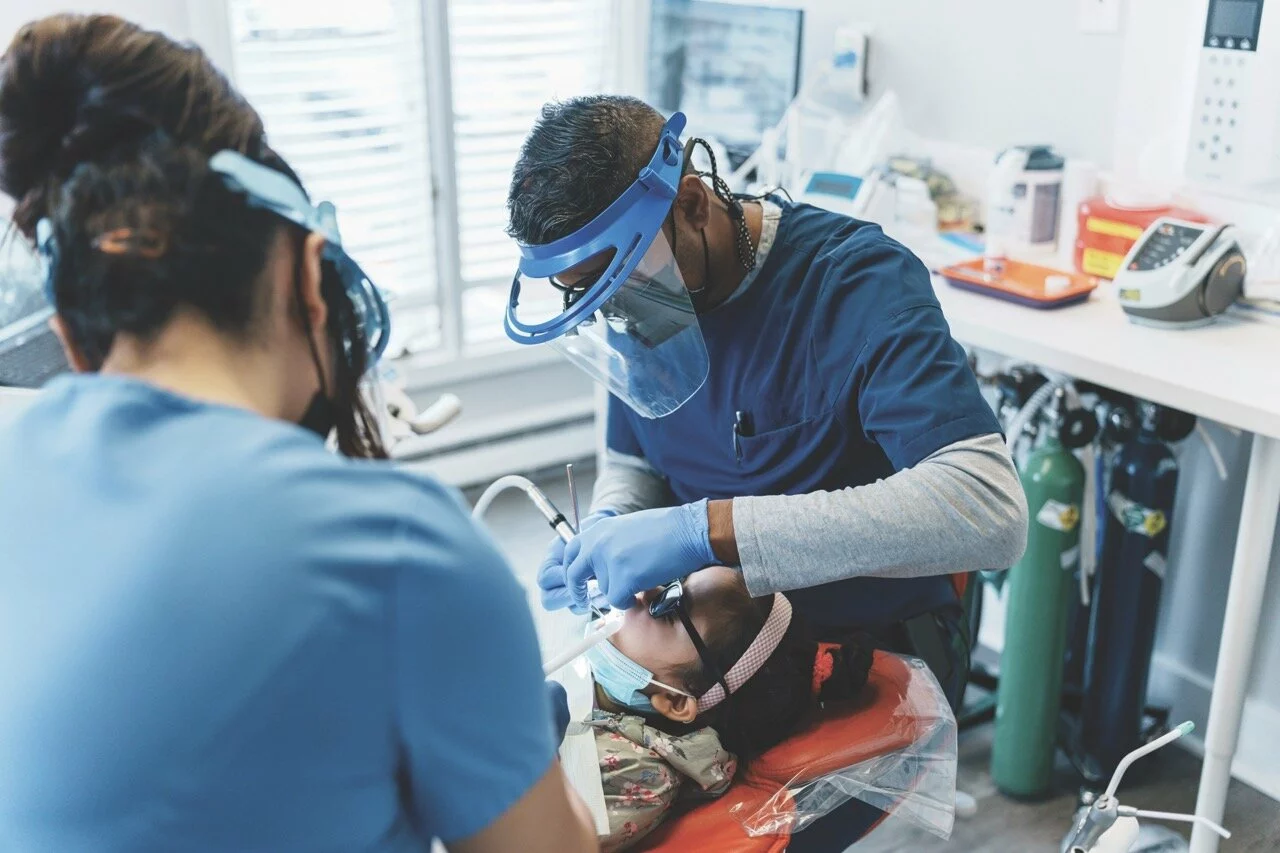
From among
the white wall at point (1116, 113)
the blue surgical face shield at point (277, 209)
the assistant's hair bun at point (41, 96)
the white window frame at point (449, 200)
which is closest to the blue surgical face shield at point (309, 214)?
the blue surgical face shield at point (277, 209)

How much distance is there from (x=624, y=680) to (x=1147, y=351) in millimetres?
1071

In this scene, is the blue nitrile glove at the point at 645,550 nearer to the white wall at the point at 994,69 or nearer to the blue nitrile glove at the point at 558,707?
the blue nitrile glove at the point at 558,707

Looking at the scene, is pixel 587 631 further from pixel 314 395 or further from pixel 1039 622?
pixel 1039 622

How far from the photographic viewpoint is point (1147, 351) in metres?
2.02

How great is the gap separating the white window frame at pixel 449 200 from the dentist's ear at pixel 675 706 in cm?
181

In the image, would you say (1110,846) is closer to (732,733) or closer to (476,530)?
(732,733)

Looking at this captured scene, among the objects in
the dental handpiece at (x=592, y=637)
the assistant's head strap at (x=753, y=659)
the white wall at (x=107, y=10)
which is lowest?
the assistant's head strap at (x=753, y=659)

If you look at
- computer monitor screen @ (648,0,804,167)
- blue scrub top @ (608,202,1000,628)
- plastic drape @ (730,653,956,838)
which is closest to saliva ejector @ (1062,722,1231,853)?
plastic drape @ (730,653,956,838)

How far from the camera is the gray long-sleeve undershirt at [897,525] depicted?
52.7 inches

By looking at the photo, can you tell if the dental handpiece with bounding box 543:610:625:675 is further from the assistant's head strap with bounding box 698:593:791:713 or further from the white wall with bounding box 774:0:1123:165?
the white wall with bounding box 774:0:1123:165

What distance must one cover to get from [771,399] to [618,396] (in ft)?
0.67

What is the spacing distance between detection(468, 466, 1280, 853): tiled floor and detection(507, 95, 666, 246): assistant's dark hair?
2.83 feet

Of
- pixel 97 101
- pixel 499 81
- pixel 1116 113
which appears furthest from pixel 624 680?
pixel 499 81

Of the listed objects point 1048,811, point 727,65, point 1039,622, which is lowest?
point 1048,811
